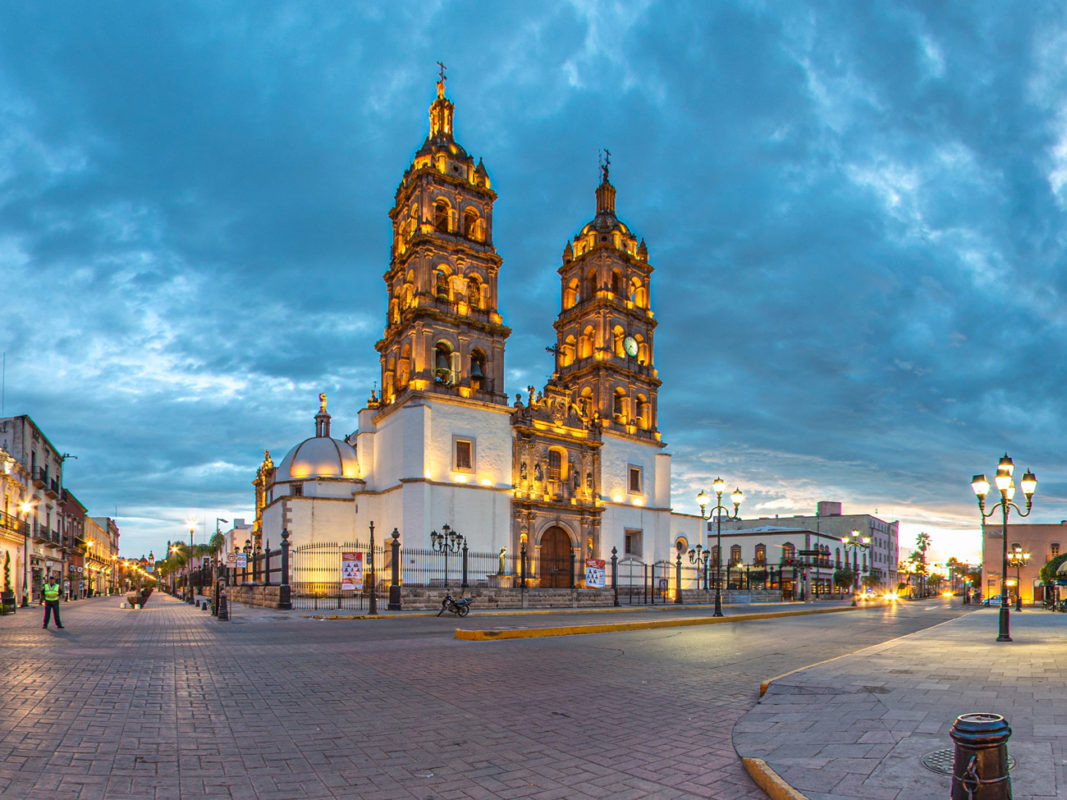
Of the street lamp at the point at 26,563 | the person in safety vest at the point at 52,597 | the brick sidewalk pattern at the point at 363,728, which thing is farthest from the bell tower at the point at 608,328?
the brick sidewalk pattern at the point at 363,728

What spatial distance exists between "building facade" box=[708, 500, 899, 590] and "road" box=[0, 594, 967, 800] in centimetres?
7670

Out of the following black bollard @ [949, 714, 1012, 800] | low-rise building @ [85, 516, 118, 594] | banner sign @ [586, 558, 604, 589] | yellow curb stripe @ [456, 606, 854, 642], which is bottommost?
low-rise building @ [85, 516, 118, 594]

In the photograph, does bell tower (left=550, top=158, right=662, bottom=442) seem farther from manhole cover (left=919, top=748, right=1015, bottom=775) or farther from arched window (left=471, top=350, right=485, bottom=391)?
manhole cover (left=919, top=748, right=1015, bottom=775)

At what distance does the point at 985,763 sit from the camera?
3650mm

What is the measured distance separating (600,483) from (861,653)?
35759 mm

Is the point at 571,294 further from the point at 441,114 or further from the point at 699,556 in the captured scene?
the point at 699,556

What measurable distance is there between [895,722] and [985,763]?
10.5ft

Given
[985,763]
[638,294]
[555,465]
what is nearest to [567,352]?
[638,294]

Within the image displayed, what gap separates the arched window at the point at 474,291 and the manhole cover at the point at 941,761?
4182cm

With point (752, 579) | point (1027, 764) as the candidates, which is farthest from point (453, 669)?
point (752, 579)

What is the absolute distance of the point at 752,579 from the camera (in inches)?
2498

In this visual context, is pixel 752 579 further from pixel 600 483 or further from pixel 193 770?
pixel 193 770

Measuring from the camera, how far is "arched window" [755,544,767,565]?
7906cm

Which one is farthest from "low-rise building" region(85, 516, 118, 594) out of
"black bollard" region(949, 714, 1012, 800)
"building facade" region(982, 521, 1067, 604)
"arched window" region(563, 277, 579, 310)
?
"building facade" region(982, 521, 1067, 604)
